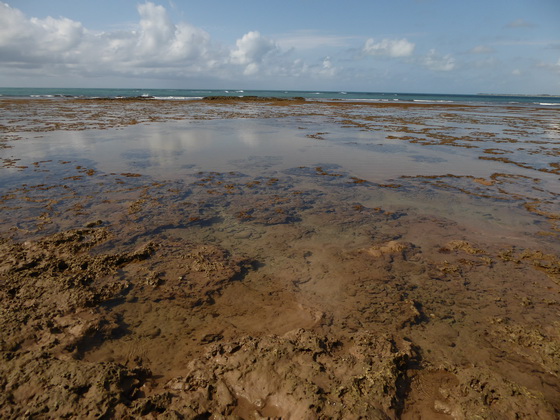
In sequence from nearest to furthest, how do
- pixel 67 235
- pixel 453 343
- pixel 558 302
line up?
1. pixel 453 343
2. pixel 558 302
3. pixel 67 235

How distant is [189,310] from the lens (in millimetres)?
4117

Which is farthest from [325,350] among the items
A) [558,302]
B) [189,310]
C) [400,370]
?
[558,302]

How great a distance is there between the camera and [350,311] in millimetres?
4184

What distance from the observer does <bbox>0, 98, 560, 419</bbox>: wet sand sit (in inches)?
114

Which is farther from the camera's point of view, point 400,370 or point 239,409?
point 400,370

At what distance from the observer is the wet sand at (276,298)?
9.50 feet

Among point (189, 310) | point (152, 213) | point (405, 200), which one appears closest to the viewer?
point (189, 310)

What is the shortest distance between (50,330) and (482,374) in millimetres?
4959

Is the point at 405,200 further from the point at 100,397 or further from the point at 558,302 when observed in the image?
the point at 100,397

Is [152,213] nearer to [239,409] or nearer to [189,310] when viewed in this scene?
[189,310]

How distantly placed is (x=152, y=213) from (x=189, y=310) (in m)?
3.70

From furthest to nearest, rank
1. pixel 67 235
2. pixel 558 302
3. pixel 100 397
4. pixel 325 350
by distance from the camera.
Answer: pixel 67 235, pixel 558 302, pixel 325 350, pixel 100 397

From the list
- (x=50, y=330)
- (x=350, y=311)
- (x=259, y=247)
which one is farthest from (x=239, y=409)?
(x=259, y=247)

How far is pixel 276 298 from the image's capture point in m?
4.43
